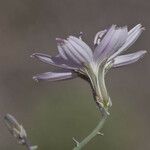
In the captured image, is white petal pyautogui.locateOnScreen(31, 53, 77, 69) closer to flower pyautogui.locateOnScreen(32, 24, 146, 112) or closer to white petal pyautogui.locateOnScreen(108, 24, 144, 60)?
flower pyautogui.locateOnScreen(32, 24, 146, 112)

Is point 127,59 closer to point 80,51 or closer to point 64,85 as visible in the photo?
point 80,51

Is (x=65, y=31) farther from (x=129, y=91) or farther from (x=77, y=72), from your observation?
(x=77, y=72)

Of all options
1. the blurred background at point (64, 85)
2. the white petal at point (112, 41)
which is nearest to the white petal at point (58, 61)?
the white petal at point (112, 41)

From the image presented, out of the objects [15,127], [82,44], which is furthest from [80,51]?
[15,127]

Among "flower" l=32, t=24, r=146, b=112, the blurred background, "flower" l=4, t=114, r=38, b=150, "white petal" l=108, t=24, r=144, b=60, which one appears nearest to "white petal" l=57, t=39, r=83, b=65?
"flower" l=32, t=24, r=146, b=112

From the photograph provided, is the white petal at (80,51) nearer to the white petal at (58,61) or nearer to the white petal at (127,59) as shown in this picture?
the white petal at (58,61)

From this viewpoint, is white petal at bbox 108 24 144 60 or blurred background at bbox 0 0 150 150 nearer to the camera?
white petal at bbox 108 24 144 60
